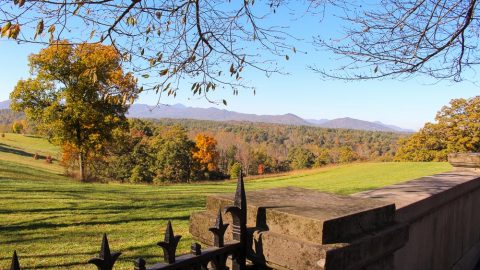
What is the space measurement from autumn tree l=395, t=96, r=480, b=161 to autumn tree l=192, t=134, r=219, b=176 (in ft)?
86.6

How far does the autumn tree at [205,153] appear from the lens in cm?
5397

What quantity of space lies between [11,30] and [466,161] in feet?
21.1

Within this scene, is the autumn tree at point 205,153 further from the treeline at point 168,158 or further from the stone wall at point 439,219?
the stone wall at point 439,219

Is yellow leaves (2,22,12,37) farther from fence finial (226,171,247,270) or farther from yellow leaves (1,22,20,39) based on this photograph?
fence finial (226,171,247,270)

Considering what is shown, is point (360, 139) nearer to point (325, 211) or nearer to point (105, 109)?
point (105, 109)

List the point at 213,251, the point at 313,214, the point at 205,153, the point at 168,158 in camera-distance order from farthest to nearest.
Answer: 1. the point at 205,153
2. the point at 168,158
3. the point at 313,214
4. the point at 213,251

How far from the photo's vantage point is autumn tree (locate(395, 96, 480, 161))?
118ft

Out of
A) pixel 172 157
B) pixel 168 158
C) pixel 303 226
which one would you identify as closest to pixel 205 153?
pixel 172 157

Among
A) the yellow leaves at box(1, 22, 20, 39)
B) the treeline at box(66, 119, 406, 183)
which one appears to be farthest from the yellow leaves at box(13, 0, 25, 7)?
the treeline at box(66, 119, 406, 183)

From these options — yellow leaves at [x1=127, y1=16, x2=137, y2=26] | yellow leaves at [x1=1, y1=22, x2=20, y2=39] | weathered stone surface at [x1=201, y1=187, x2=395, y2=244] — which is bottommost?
weathered stone surface at [x1=201, y1=187, x2=395, y2=244]

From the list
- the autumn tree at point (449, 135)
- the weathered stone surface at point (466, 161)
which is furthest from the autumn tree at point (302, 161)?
the weathered stone surface at point (466, 161)

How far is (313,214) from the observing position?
2.00 metres

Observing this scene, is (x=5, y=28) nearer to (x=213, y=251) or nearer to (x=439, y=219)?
(x=213, y=251)

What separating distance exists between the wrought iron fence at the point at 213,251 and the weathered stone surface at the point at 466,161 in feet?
17.5
